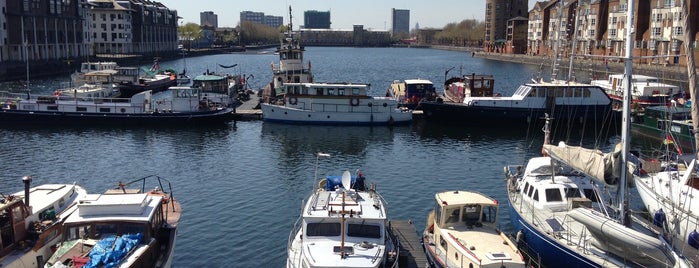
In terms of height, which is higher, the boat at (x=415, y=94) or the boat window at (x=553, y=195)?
the boat at (x=415, y=94)

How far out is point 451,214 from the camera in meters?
21.8

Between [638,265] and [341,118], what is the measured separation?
3933 cm

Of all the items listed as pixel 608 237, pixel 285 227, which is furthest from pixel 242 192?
pixel 608 237

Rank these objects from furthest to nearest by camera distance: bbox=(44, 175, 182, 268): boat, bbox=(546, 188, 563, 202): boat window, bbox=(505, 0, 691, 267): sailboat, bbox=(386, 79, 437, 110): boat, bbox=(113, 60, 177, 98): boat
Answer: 1. bbox=(113, 60, 177, 98): boat
2. bbox=(386, 79, 437, 110): boat
3. bbox=(546, 188, 563, 202): boat window
4. bbox=(505, 0, 691, 267): sailboat
5. bbox=(44, 175, 182, 268): boat

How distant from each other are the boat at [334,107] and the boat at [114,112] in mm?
6327

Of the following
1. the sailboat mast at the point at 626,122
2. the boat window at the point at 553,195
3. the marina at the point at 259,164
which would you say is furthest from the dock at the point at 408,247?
the sailboat mast at the point at 626,122

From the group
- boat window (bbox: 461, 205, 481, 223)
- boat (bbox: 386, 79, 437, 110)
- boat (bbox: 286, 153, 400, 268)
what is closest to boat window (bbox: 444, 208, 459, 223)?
boat window (bbox: 461, 205, 481, 223)

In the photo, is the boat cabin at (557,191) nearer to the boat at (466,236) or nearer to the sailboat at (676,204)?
the sailboat at (676,204)

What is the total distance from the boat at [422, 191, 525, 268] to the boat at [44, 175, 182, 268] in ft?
30.3

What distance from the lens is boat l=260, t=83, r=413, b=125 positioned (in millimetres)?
55781

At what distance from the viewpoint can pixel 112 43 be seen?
161 metres

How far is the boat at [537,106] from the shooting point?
181ft

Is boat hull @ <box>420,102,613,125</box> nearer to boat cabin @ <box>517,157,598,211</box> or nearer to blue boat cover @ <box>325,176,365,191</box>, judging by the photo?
boat cabin @ <box>517,157,598,211</box>

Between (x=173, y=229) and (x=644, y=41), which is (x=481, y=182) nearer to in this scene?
(x=173, y=229)
